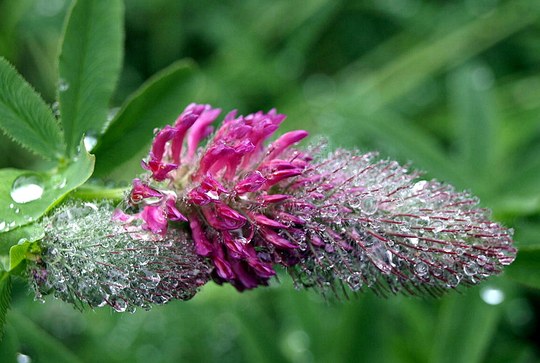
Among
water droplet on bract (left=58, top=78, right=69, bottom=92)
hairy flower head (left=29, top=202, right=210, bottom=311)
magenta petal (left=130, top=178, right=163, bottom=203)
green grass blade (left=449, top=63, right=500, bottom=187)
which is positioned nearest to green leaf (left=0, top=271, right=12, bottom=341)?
hairy flower head (left=29, top=202, right=210, bottom=311)

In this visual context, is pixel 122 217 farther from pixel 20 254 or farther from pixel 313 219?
pixel 313 219

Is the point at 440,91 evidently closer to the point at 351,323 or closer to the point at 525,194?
the point at 525,194

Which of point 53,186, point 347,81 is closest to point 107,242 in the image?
point 53,186

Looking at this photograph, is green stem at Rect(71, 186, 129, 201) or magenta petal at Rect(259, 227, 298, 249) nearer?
magenta petal at Rect(259, 227, 298, 249)

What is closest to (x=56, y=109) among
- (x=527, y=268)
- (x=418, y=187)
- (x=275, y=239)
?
(x=275, y=239)

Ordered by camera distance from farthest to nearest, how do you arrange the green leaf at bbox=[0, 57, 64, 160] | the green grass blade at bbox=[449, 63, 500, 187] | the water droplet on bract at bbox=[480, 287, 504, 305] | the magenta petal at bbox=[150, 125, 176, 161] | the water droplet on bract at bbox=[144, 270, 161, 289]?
the green grass blade at bbox=[449, 63, 500, 187] → the water droplet on bract at bbox=[480, 287, 504, 305] → the green leaf at bbox=[0, 57, 64, 160] → the magenta petal at bbox=[150, 125, 176, 161] → the water droplet on bract at bbox=[144, 270, 161, 289]

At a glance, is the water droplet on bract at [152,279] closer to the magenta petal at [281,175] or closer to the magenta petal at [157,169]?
the magenta petal at [157,169]

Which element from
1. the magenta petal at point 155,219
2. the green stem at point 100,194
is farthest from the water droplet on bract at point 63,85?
the magenta petal at point 155,219

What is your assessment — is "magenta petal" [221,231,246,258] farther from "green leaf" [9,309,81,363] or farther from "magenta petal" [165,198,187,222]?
"green leaf" [9,309,81,363]
